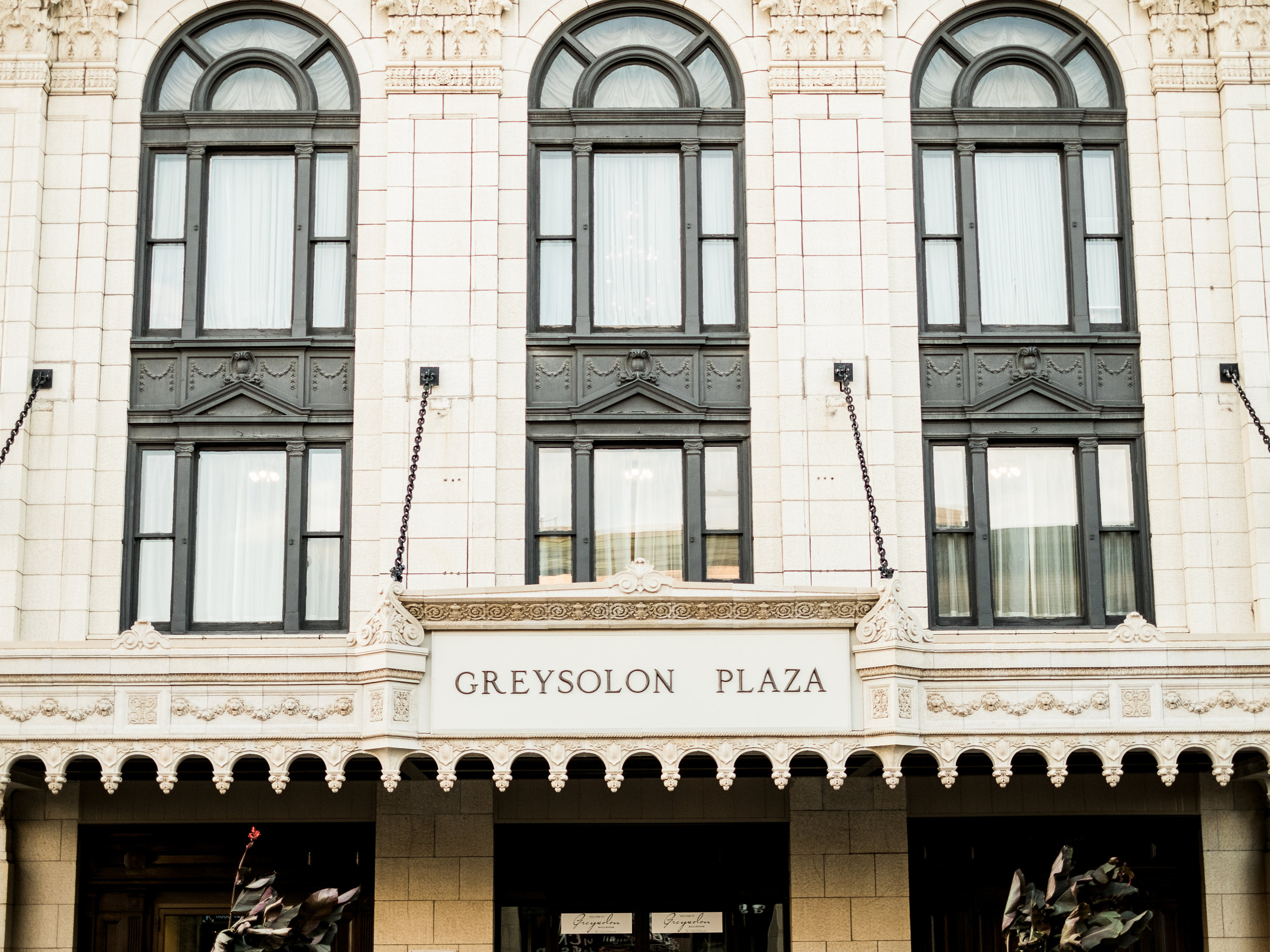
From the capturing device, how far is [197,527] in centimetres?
2086

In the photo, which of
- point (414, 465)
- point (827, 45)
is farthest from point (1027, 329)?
point (414, 465)

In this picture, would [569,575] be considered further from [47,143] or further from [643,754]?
[47,143]

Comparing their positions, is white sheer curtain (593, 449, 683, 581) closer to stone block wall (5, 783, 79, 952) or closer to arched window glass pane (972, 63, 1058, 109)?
arched window glass pane (972, 63, 1058, 109)

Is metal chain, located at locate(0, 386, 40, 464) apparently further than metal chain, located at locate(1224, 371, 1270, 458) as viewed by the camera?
No

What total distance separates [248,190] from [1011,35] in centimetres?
1059

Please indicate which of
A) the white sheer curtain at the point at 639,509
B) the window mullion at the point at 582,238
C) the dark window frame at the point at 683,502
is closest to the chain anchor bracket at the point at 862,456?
the dark window frame at the point at 683,502

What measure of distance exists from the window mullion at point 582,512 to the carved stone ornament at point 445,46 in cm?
496

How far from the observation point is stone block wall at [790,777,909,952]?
64.5ft

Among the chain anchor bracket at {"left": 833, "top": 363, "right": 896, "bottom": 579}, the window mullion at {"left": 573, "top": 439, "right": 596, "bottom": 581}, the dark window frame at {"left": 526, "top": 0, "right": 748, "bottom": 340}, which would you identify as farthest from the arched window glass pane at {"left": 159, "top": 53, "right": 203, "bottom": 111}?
the chain anchor bracket at {"left": 833, "top": 363, "right": 896, "bottom": 579}

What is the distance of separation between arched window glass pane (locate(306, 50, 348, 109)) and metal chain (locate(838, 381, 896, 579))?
25.4 ft

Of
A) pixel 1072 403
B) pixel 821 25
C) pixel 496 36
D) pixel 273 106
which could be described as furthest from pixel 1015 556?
pixel 273 106

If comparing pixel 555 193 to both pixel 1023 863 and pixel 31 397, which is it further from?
pixel 1023 863

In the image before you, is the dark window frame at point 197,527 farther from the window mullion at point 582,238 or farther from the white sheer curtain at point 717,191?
the white sheer curtain at point 717,191

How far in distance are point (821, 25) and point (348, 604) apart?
9782 millimetres
